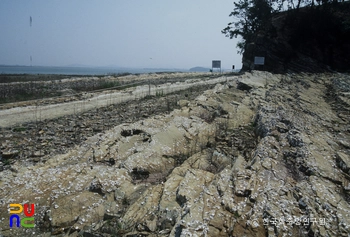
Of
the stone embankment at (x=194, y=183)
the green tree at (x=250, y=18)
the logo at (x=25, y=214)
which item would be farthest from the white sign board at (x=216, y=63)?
the logo at (x=25, y=214)

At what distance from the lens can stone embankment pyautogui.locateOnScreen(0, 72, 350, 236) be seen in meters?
3.77

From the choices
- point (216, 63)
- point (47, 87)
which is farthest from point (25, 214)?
point (216, 63)

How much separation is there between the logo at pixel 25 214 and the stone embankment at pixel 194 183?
0.11 metres

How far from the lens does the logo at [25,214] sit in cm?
447

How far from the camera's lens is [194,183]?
4.90 metres

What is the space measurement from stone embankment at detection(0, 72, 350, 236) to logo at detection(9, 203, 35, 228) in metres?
0.11

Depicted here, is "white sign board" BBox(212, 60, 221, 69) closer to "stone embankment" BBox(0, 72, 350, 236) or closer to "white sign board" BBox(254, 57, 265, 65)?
"white sign board" BBox(254, 57, 265, 65)

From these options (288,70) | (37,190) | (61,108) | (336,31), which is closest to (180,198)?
(37,190)

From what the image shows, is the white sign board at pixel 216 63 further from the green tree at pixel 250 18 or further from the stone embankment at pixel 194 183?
the stone embankment at pixel 194 183

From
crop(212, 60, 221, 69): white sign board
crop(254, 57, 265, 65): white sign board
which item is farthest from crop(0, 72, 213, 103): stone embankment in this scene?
crop(212, 60, 221, 69): white sign board

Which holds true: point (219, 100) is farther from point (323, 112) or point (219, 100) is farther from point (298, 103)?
point (323, 112)

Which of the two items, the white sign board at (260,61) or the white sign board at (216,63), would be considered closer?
the white sign board at (260,61)

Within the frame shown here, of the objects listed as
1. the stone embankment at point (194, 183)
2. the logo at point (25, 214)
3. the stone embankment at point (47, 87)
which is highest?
the stone embankment at point (47, 87)

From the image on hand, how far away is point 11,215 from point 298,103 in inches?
454
